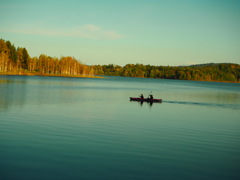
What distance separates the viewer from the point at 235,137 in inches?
951

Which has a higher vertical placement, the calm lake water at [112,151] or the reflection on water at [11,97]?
the reflection on water at [11,97]

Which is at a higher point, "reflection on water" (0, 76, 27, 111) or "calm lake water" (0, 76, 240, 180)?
"reflection on water" (0, 76, 27, 111)

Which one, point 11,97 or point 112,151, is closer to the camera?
point 112,151

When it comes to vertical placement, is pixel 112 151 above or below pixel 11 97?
below

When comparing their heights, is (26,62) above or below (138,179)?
above

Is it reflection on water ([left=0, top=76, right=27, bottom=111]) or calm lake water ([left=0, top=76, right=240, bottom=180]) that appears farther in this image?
reflection on water ([left=0, top=76, right=27, bottom=111])

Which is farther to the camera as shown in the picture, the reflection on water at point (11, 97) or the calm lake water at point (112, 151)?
the reflection on water at point (11, 97)

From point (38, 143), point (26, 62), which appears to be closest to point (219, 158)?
point (38, 143)

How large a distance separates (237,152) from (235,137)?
5.84 meters

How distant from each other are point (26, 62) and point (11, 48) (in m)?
19.0

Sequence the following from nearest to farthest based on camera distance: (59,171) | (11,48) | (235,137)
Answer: (59,171) → (235,137) → (11,48)

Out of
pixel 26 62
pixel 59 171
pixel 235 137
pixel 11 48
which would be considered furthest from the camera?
pixel 26 62

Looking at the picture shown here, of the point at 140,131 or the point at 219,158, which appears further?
the point at 140,131

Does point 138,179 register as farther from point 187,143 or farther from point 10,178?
point 187,143
